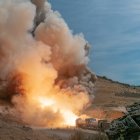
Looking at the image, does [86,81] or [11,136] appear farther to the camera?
[86,81]

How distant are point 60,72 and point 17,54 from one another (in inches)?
174

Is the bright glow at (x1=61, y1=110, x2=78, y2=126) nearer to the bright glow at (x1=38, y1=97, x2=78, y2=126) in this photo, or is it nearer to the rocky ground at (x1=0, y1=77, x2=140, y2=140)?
the bright glow at (x1=38, y1=97, x2=78, y2=126)

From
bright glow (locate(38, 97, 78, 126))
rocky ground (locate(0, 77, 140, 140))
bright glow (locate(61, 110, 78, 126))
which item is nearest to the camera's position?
rocky ground (locate(0, 77, 140, 140))

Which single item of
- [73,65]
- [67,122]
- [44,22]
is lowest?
[67,122]

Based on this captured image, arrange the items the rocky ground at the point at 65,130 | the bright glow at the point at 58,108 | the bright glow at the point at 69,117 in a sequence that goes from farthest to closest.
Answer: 1. the bright glow at the point at 58,108
2. the bright glow at the point at 69,117
3. the rocky ground at the point at 65,130

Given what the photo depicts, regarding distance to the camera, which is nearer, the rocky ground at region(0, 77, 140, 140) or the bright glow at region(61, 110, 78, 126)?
the rocky ground at region(0, 77, 140, 140)

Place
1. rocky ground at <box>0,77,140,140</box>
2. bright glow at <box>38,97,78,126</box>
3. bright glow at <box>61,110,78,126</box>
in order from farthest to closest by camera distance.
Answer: bright glow at <box>38,97,78,126</box>, bright glow at <box>61,110,78,126</box>, rocky ground at <box>0,77,140,140</box>

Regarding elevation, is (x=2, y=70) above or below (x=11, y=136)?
above

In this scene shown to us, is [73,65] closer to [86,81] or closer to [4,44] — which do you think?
[86,81]

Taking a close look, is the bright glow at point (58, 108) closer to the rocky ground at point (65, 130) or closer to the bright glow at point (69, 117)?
the bright glow at point (69, 117)

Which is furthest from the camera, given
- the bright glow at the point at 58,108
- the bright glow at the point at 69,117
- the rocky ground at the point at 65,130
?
the bright glow at the point at 58,108

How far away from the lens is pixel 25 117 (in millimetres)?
40750

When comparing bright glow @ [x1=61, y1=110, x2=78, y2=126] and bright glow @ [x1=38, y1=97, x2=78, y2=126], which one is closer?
bright glow @ [x1=61, y1=110, x2=78, y2=126]

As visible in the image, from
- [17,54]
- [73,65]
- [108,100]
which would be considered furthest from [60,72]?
[108,100]
